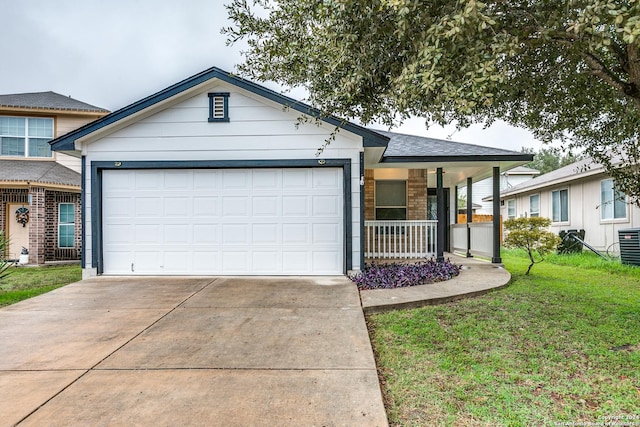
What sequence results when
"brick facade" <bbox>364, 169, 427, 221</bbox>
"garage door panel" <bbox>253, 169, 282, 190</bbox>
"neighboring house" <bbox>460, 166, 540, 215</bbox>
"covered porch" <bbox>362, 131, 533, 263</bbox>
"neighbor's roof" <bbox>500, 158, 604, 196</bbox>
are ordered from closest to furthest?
"garage door panel" <bbox>253, 169, 282, 190</bbox> < "covered porch" <bbox>362, 131, 533, 263</bbox> < "brick facade" <bbox>364, 169, 427, 221</bbox> < "neighbor's roof" <bbox>500, 158, 604, 196</bbox> < "neighboring house" <bbox>460, 166, 540, 215</bbox>

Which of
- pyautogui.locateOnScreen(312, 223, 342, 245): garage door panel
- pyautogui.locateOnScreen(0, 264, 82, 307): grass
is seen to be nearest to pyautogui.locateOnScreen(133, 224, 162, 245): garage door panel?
pyautogui.locateOnScreen(0, 264, 82, 307): grass

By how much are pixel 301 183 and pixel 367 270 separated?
2377 mm

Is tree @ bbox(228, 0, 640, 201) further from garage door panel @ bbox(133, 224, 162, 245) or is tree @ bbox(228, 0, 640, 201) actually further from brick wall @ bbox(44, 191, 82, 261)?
brick wall @ bbox(44, 191, 82, 261)

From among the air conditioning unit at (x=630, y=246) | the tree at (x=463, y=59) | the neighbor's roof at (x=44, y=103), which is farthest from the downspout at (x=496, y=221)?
the neighbor's roof at (x=44, y=103)

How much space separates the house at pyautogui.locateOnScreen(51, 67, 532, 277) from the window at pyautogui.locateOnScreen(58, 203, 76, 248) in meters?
5.83

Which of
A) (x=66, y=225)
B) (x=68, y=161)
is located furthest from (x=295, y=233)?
(x=68, y=161)

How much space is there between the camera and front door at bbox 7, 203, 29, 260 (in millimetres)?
12688

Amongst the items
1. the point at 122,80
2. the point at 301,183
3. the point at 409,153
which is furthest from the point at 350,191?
the point at 122,80

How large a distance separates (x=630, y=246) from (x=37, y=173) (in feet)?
61.1

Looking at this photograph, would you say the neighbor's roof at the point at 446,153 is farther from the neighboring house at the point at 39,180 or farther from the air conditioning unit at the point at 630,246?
the neighboring house at the point at 39,180

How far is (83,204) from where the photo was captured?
8086 mm

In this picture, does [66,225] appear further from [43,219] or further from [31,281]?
[31,281]

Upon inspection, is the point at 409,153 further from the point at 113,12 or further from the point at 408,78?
the point at 113,12

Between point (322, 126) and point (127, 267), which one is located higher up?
point (322, 126)
